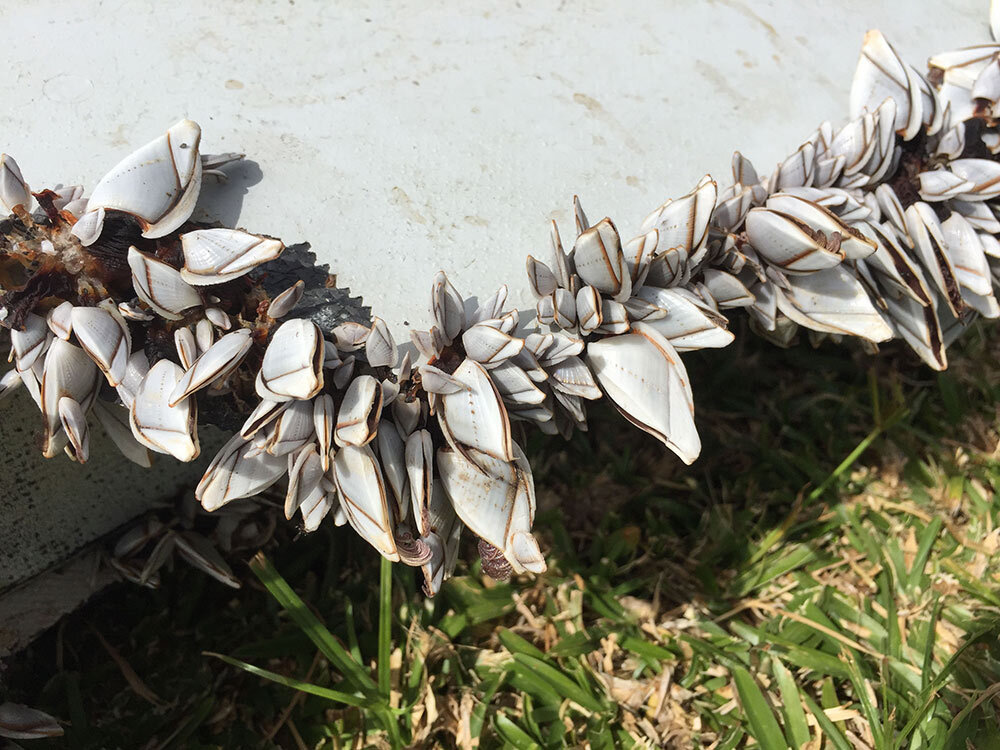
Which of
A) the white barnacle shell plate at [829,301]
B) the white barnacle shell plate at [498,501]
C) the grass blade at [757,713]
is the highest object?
the white barnacle shell plate at [829,301]

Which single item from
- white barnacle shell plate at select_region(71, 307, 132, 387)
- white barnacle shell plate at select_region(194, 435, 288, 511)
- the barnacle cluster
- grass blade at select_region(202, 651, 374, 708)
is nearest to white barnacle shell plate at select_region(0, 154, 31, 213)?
the barnacle cluster

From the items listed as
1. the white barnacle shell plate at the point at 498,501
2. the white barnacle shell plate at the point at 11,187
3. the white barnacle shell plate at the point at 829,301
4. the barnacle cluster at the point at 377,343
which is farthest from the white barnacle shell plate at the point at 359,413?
the white barnacle shell plate at the point at 829,301

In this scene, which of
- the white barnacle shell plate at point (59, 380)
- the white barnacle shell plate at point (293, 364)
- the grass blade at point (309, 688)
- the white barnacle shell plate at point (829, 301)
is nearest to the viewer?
the white barnacle shell plate at point (293, 364)

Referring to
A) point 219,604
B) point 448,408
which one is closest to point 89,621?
point 219,604

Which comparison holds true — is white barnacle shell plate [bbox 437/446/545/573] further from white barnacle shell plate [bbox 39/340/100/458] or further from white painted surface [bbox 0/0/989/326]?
white barnacle shell plate [bbox 39/340/100/458]

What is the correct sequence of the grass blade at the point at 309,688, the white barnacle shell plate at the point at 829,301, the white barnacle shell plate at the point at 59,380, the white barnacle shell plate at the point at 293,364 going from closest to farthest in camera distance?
the white barnacle shell plate at the point at 293,364
the white barnacle shell plate at the point at 59,380
the white barnacle shell plate at the point at 829,301
the grass blade at the point at 309,688

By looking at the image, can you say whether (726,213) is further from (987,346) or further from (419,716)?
(987,346)

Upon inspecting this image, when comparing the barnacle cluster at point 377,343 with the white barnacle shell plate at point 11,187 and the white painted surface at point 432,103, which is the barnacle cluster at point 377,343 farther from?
the white painted surface at point 432,103
